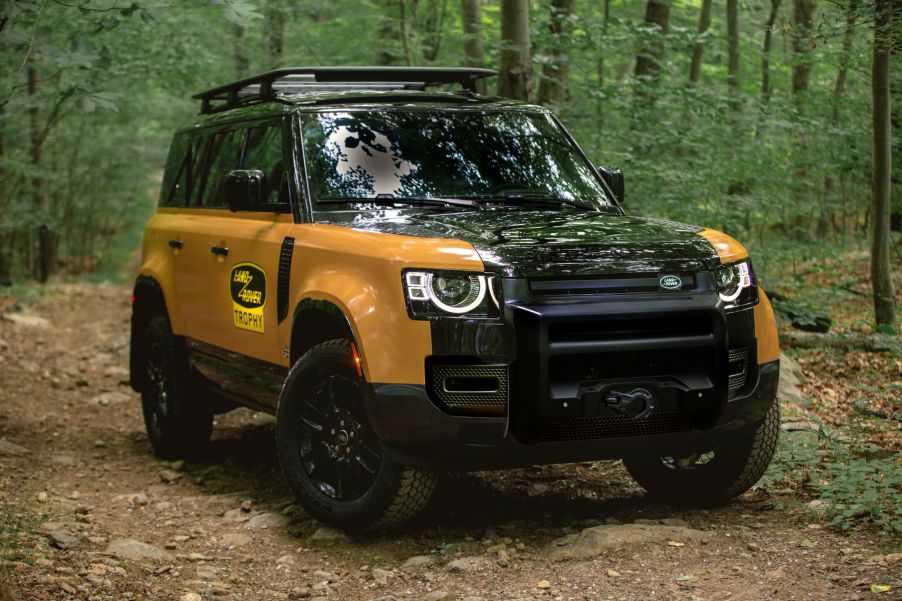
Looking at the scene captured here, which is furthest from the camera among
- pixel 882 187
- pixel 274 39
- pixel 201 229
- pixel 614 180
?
pixel 274 39

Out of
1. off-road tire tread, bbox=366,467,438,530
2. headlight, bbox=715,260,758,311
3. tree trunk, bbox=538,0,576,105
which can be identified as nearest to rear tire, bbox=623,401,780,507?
headlight, bbox=715,260,758,311

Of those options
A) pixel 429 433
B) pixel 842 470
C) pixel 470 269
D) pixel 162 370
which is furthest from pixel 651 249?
pixel 162 370

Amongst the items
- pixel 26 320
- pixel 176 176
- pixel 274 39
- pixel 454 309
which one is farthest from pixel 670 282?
pixel 274 39

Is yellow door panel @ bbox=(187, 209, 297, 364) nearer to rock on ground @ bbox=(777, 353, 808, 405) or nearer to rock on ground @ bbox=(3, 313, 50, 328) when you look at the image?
rock on ground @ bbox=(777, 353, 808, 405)

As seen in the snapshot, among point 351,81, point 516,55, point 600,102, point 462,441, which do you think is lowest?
point 462,441

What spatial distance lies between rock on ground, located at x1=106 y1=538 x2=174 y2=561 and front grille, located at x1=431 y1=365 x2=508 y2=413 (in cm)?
180

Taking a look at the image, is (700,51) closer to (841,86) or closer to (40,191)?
(841,86)

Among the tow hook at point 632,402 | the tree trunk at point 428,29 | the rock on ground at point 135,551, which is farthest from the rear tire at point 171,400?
the tree trunk at point 428,29

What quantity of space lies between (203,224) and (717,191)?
20.0ft

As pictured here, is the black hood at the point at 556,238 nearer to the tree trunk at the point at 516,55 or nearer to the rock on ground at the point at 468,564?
the rock on ground at the point at 468,564

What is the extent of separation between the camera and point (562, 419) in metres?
4.54

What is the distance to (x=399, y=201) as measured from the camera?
563cm

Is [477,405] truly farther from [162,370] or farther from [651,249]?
[162,370]

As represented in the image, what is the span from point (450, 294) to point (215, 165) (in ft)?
10.1
